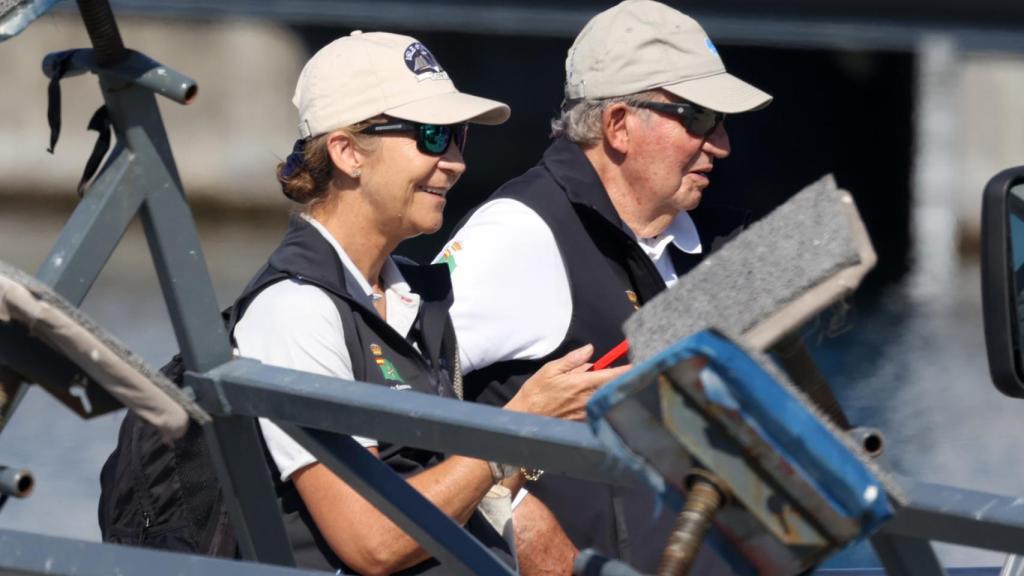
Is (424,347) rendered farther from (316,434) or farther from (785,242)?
(785,242)

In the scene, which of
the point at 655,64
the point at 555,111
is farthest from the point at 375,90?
the point at 555,111

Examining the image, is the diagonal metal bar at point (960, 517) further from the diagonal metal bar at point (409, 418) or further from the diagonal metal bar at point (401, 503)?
the diagonal metal bar at point (401, 503)

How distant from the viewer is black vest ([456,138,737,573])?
2.81 m

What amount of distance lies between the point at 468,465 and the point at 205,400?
1.59ft

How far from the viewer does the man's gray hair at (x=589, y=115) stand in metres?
3.16

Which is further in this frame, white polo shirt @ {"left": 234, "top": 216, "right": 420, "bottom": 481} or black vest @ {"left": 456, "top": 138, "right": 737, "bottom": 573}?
black vest @ {"left": 456, "top": 138, "right": 737, "bottom": 573}

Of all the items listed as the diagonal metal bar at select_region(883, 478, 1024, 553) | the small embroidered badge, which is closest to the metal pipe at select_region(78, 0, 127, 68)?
the diagonal metal bar at select_region(883, 478, 1024, 553)

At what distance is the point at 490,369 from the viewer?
117 inches

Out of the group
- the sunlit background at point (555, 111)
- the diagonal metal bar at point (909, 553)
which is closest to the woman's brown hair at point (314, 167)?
the diagonal metal bar at point (909, 553)

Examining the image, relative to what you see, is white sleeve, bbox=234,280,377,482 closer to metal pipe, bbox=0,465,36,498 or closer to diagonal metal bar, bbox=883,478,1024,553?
metal pipe, bbox=0,465,36,498

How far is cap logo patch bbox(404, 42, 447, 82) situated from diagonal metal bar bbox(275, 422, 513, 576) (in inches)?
30.8

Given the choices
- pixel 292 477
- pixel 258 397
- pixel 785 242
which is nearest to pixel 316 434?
pixel 258 397

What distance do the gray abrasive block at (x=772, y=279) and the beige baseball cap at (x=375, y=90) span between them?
1.15 m

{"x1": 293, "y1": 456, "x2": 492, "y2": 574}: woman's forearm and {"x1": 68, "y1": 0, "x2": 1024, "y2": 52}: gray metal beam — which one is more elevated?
{"x1": 293, "y1": 456, "x2": 492, "y2": 574}: woman's forearm
